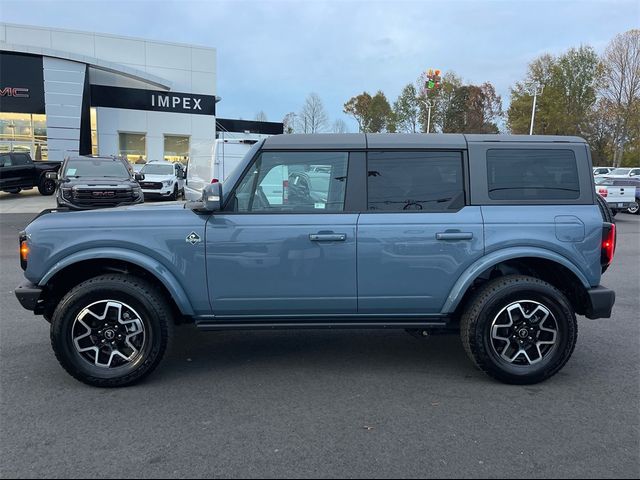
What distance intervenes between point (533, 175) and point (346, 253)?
1.61m

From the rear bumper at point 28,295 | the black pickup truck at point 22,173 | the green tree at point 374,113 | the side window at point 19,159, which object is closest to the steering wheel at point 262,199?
the rear bumper at point 28,295

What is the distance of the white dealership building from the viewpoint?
26344 mm

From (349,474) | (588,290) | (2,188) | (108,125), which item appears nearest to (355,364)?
(349,474)

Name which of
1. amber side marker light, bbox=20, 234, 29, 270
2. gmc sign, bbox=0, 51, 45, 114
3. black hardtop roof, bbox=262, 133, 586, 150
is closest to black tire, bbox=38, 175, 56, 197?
gmc sign, bbox=0, 51, 45, 114

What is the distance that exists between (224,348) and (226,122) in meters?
42.8

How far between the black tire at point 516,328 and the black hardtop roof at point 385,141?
1127 mm

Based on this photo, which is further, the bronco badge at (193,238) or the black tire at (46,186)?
the black tire at (46,186)

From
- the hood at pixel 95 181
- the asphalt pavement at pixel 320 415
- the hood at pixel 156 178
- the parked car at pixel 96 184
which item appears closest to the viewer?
the asphalt pavement at pixel 320 415

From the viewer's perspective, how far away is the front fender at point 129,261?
378 cm

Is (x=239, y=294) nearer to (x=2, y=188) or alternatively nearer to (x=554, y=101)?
(x=2, y=188)

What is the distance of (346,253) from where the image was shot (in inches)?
151

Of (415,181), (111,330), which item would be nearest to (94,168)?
(111,330)

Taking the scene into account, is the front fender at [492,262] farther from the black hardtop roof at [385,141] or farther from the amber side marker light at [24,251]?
the amber side marker light at [24,251]

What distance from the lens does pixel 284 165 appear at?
4.02m
